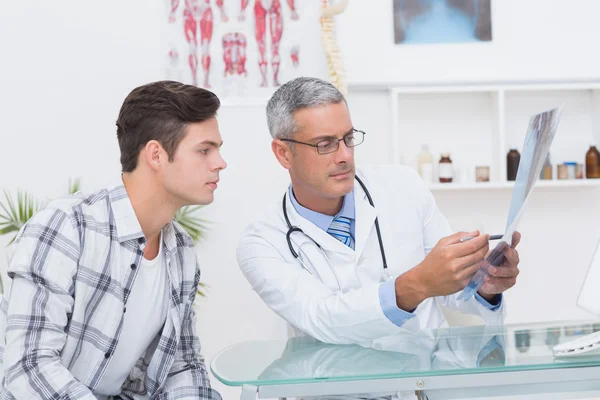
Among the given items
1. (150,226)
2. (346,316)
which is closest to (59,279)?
(150,226)

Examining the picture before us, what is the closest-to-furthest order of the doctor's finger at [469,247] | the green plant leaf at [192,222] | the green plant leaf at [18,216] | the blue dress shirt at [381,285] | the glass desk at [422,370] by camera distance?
1. the glass desk at [422,370]
2. the doctor's finger at [469,247]
3. the blue dress shirt at [381,285]
4. the green plant leaf at [18,216]
5. the green plant leaf at [192,222]

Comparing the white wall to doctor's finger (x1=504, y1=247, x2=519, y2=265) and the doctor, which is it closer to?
the doctor

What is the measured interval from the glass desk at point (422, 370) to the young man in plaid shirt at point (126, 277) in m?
0.37

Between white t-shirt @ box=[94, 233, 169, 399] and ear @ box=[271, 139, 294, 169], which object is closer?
white t-shirt @ box=[94, 233, 169, 399]

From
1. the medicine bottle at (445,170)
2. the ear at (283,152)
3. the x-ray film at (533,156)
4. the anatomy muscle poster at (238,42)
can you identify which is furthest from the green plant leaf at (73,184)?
the x-ray film at (533,156)

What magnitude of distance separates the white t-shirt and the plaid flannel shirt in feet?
0.10

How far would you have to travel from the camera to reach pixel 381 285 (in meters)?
1.76

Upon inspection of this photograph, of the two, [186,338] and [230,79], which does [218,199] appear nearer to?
[230,79]

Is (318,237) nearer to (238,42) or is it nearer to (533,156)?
(533,156)

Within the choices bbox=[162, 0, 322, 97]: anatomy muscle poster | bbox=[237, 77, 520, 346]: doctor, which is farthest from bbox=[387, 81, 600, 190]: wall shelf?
bbox=[237, 77, 520, 346]: doctor

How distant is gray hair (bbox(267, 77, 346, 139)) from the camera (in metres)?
2.17

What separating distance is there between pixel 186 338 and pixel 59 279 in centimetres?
46

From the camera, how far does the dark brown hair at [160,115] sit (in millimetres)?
1880

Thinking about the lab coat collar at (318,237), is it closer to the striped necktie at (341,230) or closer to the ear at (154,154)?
the striped necktie at (341,230)
